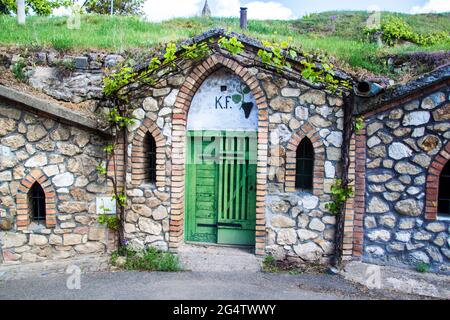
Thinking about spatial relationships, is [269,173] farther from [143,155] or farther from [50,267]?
[50,267]

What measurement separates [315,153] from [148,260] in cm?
346

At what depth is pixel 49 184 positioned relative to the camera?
6254 mm

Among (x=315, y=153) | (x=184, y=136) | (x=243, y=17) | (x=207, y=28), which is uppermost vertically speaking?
(x=243, y=17)

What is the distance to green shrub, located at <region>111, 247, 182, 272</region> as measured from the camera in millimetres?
6004

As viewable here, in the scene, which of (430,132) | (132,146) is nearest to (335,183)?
(430,132)

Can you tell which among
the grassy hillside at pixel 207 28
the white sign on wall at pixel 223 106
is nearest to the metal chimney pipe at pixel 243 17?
the grassy hillside at pixel 207 28

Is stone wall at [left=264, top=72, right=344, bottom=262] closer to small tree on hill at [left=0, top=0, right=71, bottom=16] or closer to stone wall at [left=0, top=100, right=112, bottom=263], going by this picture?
stone wall at [left=0, top=100, right=112, bottom=263]

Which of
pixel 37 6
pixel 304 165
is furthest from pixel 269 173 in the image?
pixel 37 6

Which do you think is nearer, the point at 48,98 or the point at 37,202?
the point at 37,202

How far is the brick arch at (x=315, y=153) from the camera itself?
5.89 meters

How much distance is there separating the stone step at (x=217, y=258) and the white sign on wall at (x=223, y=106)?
228cm

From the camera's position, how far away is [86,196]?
640 centimetres

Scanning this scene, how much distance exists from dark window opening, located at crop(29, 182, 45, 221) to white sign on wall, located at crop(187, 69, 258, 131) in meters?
2.98

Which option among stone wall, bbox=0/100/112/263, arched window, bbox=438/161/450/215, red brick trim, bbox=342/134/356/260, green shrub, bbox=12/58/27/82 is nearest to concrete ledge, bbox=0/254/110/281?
stone wall, bbox=0/100/112/263
